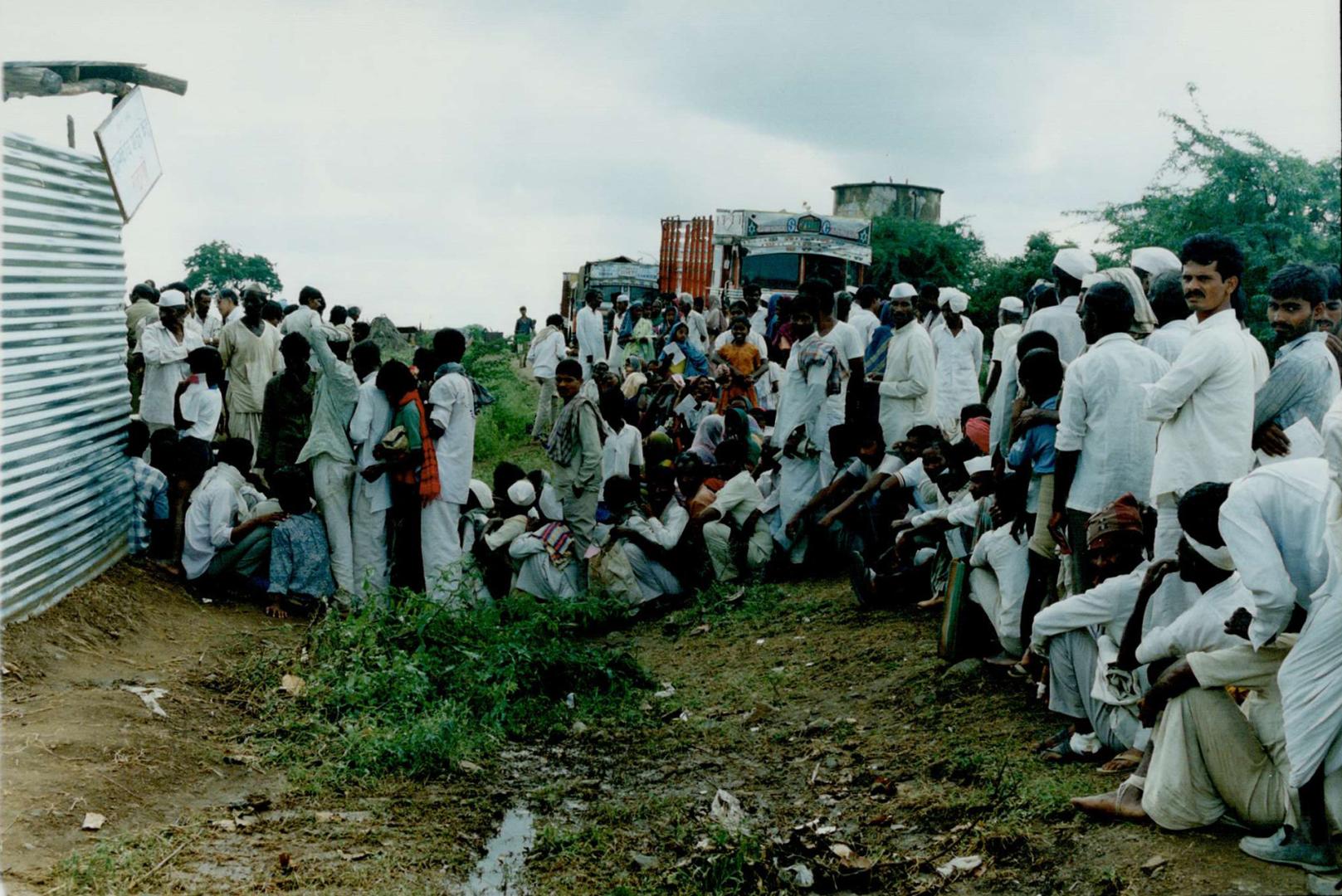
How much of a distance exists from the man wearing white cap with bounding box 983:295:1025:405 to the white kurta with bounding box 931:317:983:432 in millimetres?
183

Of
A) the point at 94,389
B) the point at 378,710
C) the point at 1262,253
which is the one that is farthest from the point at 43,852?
the point at 1262,253

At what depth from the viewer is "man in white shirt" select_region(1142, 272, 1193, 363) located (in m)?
5.92

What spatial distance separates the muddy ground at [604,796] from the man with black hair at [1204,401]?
119 centimetres

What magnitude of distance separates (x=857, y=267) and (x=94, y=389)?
14757mm

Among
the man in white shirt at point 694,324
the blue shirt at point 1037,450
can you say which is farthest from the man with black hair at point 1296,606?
the man in white shirt at point 694,324

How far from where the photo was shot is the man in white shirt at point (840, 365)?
9406 millimetres

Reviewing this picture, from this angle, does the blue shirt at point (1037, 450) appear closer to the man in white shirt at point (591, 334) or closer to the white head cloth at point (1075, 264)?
the white head cloth at point (1075, 264)

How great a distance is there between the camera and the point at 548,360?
16.6m

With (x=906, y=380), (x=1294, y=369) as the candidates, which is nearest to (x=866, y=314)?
(x=906, y=380)

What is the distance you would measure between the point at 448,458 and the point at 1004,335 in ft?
14.2

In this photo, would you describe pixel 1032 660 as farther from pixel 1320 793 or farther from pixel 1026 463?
pixel 1320 793

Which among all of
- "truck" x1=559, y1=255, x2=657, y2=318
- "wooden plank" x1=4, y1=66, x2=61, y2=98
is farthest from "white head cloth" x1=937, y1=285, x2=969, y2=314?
"truck" x1=559, y1=255, x2=657, y2=318

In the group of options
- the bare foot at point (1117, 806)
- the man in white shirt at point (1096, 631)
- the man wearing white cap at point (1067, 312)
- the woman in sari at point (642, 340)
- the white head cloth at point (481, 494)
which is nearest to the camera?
the bare foot at point (1117, 806)

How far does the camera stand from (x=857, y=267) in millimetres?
20859
